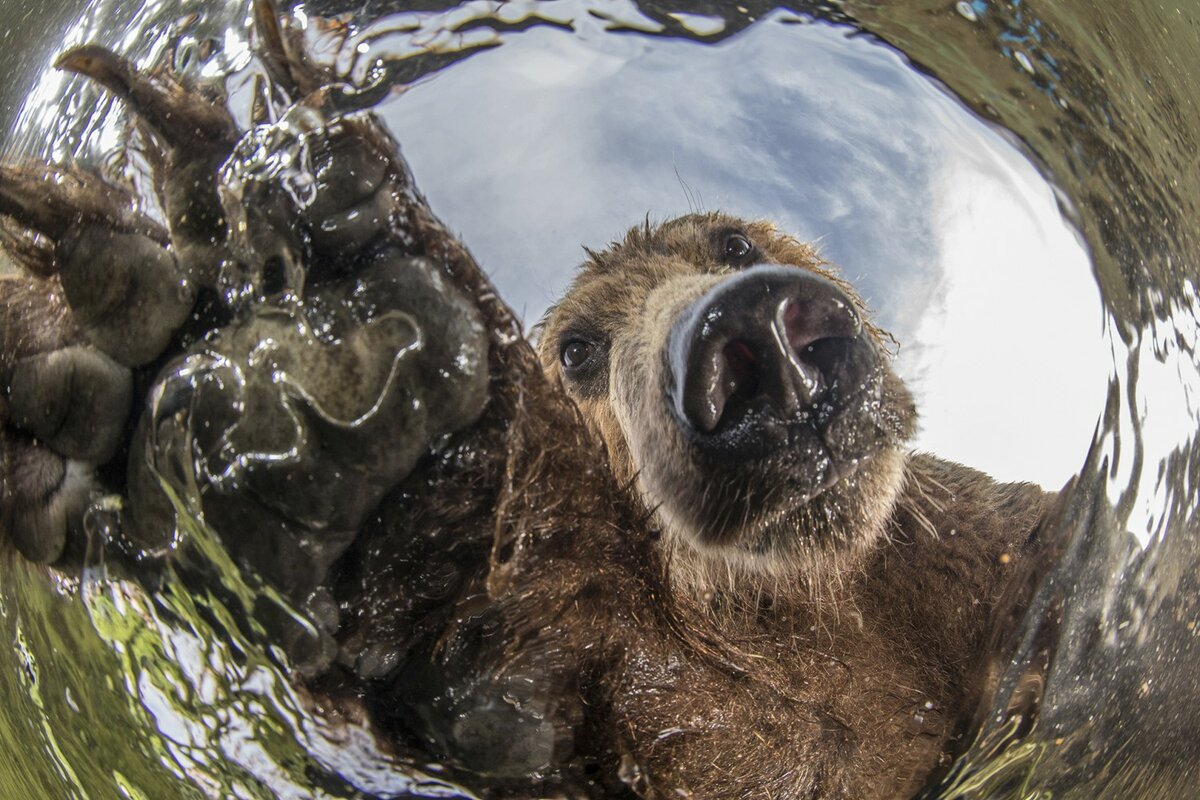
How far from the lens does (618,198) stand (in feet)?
3.39

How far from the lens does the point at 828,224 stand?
1.21 m

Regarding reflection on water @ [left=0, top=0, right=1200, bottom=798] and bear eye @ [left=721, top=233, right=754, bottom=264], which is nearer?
reflection on water @ [left=0, top=0, right=1200, bottom=798]

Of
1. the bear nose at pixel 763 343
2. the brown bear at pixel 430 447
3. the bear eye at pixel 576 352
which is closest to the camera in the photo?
the brown bear at pixel 430 447

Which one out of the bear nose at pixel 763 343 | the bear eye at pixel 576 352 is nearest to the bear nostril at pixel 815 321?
the bear nose at pixel 763 343

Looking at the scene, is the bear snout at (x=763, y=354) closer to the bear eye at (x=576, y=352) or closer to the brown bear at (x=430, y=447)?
the brown bear at (x=430, y=447)

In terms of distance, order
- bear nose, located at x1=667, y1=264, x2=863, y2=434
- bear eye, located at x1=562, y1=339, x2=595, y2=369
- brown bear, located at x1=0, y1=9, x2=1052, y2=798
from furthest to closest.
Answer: bear eye, located at x1=562, y1=339, x2=595, y2=369
bear nose, located at x1=667, y1=264, x2=863, y2=434
brown bear, located at x1=0, y1=9, x2=1052, y2=798

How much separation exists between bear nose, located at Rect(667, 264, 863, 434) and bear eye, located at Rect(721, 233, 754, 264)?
25.8 inches

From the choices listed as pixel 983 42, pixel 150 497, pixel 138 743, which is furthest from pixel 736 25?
pixel 138 743

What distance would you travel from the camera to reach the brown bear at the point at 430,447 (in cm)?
88

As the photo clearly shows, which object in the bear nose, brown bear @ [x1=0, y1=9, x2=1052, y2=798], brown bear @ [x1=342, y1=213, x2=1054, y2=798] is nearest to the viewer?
brown bear @ [x1=0, y1=9, x2=1052, y2=798]

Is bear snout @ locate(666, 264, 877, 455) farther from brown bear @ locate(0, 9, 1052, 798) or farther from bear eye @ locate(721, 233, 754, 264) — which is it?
bear eye @ locate(721, 233, 754, 264)

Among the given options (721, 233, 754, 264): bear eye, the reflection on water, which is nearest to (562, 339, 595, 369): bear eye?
(721, 233, 754, 264): bear eye

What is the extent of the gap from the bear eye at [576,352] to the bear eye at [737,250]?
1.01ft

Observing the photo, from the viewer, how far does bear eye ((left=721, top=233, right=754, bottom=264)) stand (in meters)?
1.84
